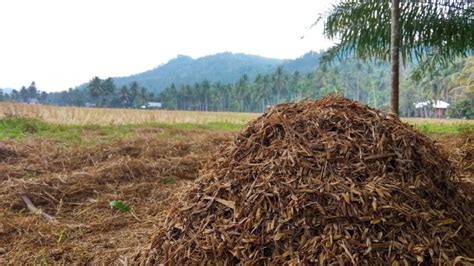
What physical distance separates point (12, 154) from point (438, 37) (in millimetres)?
6382

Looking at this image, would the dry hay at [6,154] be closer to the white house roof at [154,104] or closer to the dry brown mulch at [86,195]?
the dry brown mulch at [86,195]

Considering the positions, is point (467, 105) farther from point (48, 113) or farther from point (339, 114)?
point (339, 114)

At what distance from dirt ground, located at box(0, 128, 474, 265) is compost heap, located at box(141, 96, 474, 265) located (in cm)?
42

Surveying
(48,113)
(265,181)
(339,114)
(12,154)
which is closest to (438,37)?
(339,114)

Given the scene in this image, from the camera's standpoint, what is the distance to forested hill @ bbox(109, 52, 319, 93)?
102m

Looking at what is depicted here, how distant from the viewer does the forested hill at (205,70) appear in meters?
102

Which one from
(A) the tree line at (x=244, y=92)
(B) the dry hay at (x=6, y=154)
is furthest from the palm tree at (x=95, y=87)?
(B) the dry hay at (x=6, y=154)

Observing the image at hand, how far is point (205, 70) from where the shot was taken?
11794 centimetres

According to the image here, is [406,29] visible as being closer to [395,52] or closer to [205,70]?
[395,52]

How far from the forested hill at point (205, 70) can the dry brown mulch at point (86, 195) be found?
299ft

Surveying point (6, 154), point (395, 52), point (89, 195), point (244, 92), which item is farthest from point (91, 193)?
point (244, 92)

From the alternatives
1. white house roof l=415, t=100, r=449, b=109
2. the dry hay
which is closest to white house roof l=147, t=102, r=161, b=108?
white house roof l=415, t=100, r=449, b=109

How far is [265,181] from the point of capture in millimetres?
1896

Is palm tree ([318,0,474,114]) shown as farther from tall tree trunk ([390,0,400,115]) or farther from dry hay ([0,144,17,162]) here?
dry hay ([0,144,17,162])
